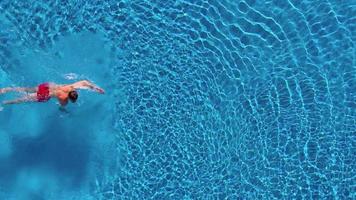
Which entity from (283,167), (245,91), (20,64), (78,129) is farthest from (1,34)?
→ (283,167)

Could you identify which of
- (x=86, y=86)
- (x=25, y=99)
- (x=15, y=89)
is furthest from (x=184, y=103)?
(x=15, y=89)

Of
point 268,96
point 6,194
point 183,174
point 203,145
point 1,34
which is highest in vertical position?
point 1,34

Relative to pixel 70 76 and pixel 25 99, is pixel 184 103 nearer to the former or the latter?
pixel 70 76

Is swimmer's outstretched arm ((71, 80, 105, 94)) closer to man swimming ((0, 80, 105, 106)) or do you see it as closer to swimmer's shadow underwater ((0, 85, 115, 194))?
man swimming ((0, 80, 105, 106))

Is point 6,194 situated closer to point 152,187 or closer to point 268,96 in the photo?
point 152,187

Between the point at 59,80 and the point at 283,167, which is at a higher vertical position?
the point at 59,80
